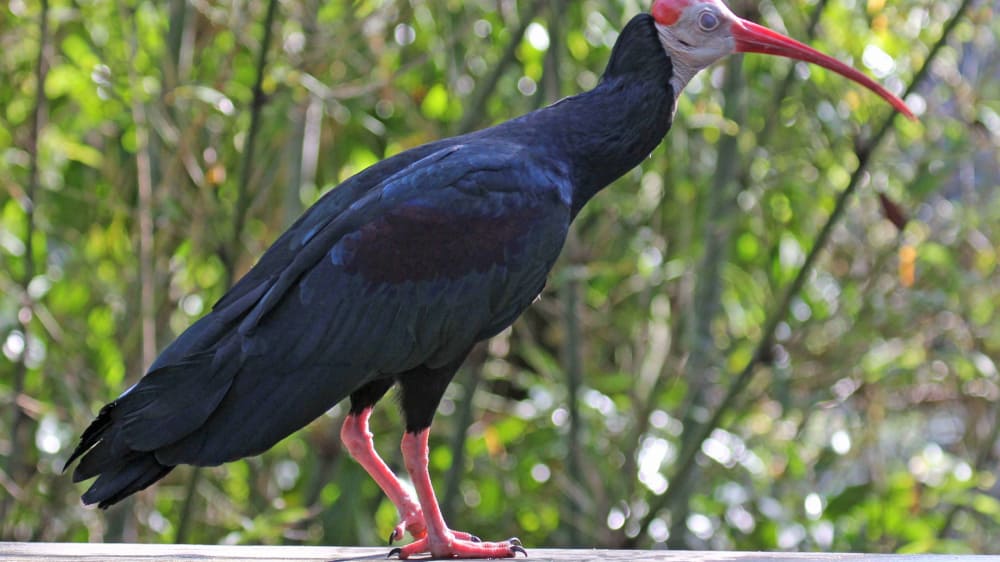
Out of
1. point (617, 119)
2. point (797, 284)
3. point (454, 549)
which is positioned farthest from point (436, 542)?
point (797, 284)

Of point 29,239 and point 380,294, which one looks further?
point 29,239

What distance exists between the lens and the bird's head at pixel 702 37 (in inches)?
99.7

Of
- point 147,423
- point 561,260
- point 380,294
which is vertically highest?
point 380,294

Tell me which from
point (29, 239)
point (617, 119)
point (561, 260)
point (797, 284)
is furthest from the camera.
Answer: point (561, 260)

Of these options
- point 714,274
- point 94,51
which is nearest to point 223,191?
point 94,51

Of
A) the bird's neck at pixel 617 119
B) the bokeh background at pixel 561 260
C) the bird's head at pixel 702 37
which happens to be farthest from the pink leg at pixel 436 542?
the bokeh background at pixel 561 260

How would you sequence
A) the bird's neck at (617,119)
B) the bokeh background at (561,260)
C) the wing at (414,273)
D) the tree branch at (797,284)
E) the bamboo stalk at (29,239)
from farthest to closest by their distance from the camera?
the bokeh background at (561,260) → the bamboo stalk at (29,239) → the tree branch at (797,284) → the bird's neck at (617,119) → the wing at (414,273)

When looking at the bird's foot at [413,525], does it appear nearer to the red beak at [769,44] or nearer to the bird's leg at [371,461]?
the bird's leg at [371,461]

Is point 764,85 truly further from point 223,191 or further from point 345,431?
point 345,431

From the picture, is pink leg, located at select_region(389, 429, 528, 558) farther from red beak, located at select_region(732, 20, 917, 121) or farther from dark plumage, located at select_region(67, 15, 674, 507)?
red beak, located at select_region(732, 20, 917, 121)

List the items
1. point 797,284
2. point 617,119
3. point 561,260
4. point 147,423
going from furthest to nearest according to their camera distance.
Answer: point 561,260
point 797,284
point 617,119
point 147,423

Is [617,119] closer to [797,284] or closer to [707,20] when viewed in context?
[707,20]

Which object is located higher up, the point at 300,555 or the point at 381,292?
the point at 381,292

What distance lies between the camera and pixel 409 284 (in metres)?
2.38
